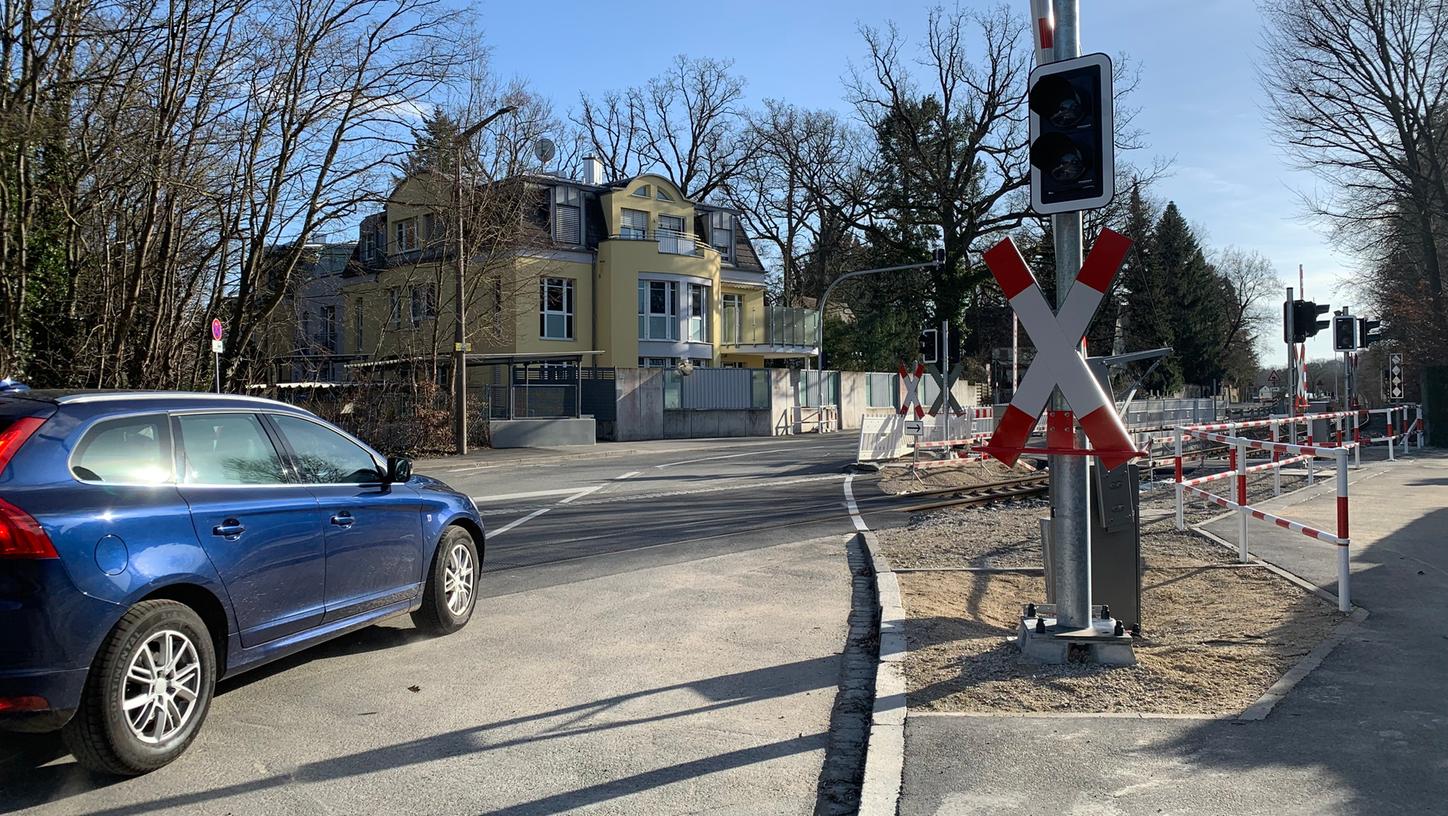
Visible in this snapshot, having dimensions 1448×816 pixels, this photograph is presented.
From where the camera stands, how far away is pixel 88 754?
13.7 feet

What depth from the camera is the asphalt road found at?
4125 mm

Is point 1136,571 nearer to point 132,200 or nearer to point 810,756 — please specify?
point 810,756

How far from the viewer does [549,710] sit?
5176mm

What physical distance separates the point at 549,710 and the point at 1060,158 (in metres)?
3.78

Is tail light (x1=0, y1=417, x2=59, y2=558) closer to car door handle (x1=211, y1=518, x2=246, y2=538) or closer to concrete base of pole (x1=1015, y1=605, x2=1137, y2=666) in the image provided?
car door handle (x1=211, y1=518, x2=246, y2=538)

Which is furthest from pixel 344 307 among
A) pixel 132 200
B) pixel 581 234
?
pixel 132 200

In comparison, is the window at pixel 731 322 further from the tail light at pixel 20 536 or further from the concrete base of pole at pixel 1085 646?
the tail light at pixel 20 536

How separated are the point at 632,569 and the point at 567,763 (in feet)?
16.1

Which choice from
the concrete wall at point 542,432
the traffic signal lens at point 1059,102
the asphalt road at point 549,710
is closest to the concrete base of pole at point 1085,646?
the asphalt road at point 549,710

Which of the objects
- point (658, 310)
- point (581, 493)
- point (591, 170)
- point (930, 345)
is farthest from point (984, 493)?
point (591, 170)

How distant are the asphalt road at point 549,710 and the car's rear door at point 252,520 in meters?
0.51

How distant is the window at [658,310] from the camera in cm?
4331

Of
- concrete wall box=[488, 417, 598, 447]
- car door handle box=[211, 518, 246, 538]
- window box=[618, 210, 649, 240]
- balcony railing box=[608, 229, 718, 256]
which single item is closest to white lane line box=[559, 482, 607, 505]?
car door handle box=[211, 518, 246, 538]

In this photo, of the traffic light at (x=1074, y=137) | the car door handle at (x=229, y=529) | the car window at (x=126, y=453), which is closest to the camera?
the car window at (x=126, y=453)
